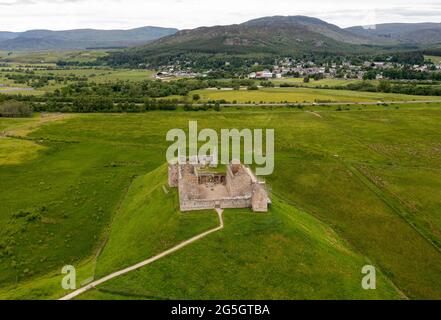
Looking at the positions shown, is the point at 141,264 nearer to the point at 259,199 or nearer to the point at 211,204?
the point at 211,204

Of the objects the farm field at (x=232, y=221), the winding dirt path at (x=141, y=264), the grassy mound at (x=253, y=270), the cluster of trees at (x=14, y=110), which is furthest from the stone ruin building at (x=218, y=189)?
the cluster of trees at (x=14, y=110)

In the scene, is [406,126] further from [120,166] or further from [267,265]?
[267,265]

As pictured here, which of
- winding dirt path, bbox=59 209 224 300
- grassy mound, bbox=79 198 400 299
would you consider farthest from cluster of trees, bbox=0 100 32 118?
grassy mound, bbox=79 198 400 299

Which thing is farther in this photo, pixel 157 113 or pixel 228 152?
pixel 157 113

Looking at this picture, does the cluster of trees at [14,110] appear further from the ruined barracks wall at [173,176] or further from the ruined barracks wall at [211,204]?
the ruined barracks wall at [211,204]

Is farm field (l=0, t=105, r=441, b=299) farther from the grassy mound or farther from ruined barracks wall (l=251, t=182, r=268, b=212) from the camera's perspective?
ruined barracks wall (l=251, t=182, r=268, b=212)
